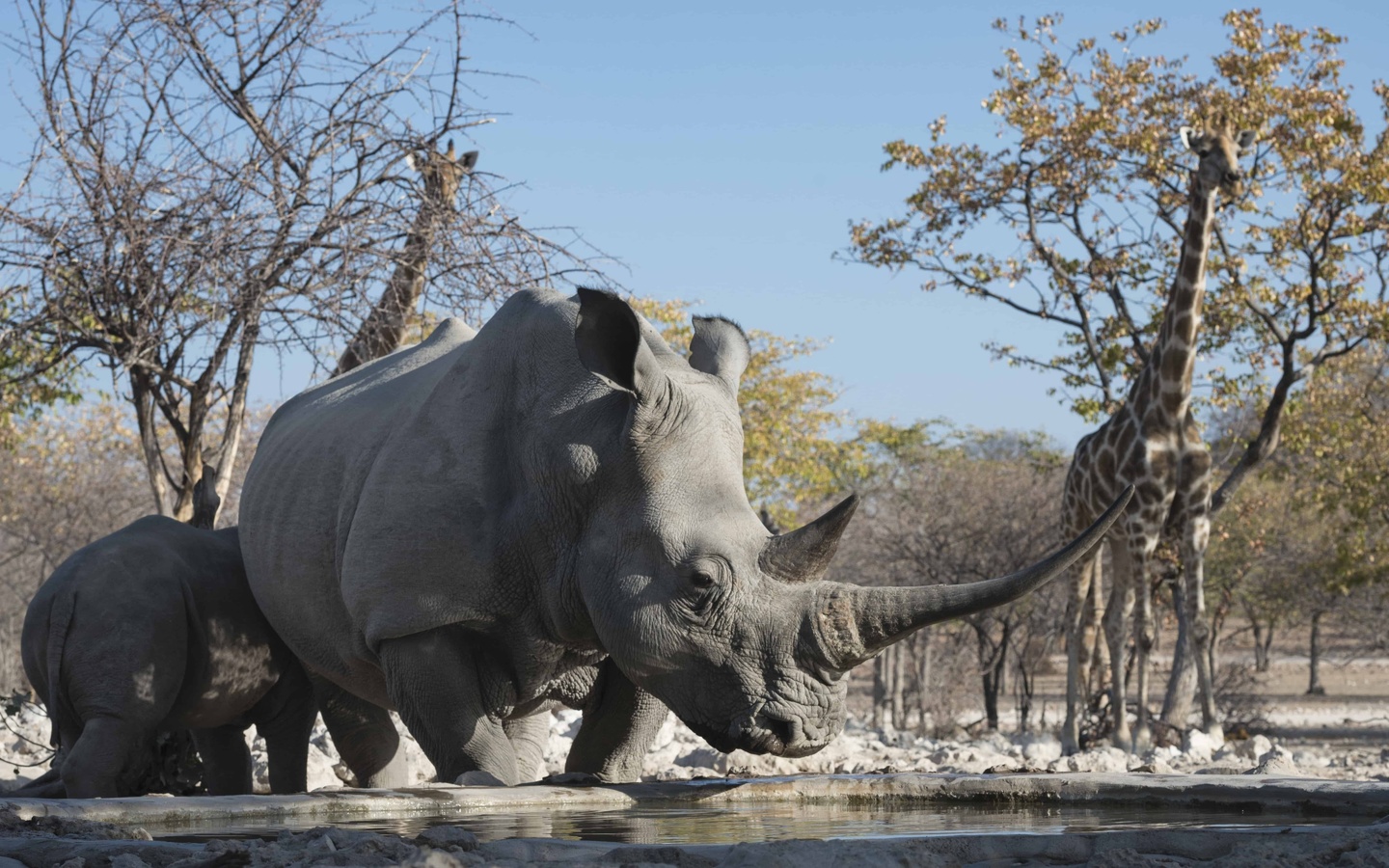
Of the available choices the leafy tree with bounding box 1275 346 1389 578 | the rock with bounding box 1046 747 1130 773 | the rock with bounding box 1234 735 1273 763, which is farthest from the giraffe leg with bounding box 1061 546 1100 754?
the leafy tree with bounding box 1275 346 1389 578

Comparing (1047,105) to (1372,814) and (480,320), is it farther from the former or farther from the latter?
(1372,814)

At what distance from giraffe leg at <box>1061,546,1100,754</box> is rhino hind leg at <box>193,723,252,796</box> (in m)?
7.80

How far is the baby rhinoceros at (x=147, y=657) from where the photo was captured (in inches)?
221

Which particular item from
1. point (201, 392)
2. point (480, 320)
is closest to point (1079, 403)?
point (480, 320)

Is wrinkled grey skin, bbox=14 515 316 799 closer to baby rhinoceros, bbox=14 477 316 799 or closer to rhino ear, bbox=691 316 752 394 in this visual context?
baby rhinoceros, bbox=14 477 316 799

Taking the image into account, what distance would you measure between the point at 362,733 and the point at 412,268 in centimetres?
326

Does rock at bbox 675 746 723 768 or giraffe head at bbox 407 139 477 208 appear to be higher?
giraffe head at bbox 407 139 477 208

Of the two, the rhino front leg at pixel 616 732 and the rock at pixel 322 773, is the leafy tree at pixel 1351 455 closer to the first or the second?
the rock at pixel 322 773

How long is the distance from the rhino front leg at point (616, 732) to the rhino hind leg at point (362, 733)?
1292 mm

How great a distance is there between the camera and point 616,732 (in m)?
5.29

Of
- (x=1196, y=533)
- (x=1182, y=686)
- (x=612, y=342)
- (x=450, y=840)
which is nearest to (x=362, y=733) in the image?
(x=612, y=342)

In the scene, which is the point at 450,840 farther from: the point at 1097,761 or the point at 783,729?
the point at 1097,761

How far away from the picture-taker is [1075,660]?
1350cm

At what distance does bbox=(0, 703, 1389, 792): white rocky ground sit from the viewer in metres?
8.23
